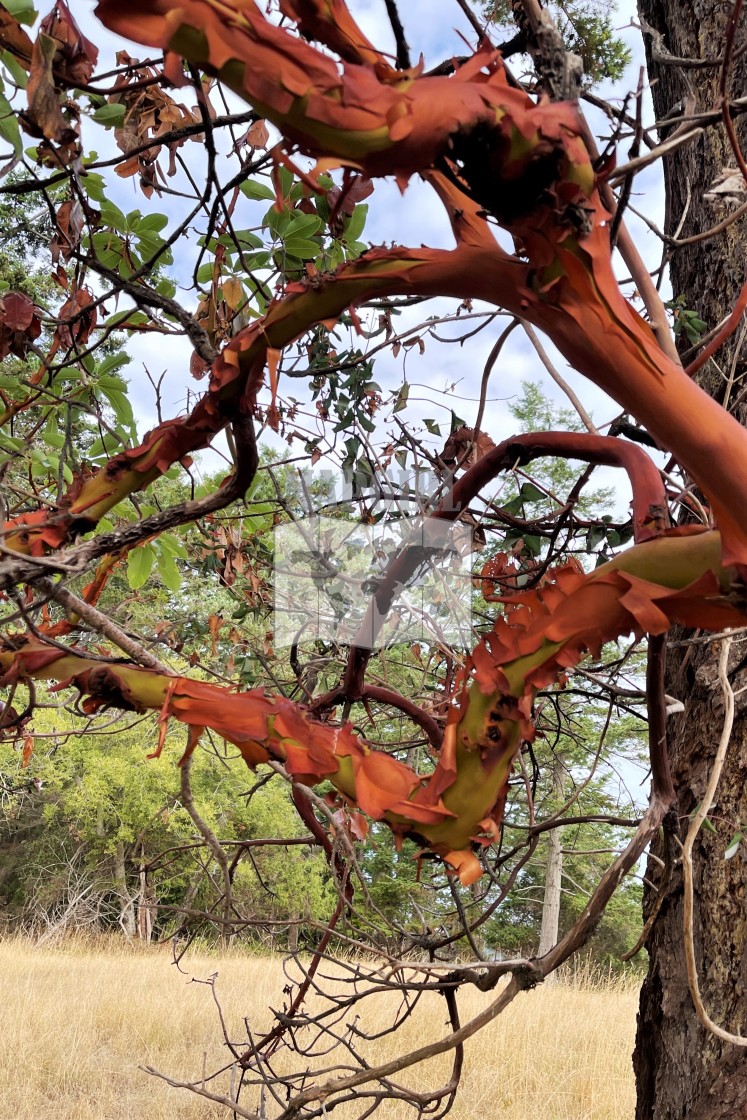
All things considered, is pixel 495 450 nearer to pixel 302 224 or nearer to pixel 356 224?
pixel 302 224

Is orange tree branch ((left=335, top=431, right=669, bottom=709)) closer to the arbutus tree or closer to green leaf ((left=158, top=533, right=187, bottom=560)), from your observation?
the arbutus tree

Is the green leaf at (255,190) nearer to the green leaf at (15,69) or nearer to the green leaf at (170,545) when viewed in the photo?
the green leaf at (15,69)

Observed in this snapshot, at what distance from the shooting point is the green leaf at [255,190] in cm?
100

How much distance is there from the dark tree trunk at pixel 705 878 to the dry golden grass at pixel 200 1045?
221cm

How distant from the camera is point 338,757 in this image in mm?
432

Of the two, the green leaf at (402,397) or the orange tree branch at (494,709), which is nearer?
the orange tree branch at (494,709)

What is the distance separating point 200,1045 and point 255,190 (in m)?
4.33

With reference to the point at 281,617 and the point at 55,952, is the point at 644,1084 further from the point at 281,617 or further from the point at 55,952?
the point at 55,952

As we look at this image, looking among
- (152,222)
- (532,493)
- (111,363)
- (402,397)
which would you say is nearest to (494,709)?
(532,493)

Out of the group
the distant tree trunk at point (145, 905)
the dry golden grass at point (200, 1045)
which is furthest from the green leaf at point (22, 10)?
the dry golden grass at point (200, 1045)

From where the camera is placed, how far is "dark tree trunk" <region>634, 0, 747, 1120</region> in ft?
3.06

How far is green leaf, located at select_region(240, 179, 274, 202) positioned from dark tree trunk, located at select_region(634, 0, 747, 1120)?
20.2 inches

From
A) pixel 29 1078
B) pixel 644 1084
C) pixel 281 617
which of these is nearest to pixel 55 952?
pixel 29 1078

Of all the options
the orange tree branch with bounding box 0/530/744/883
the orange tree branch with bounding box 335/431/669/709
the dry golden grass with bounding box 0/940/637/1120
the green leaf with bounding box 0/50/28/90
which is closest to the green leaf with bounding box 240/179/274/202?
the green leaf with bounding box 0/50/28/90
